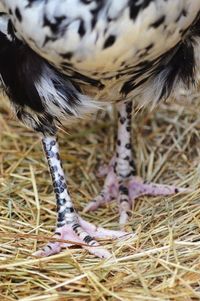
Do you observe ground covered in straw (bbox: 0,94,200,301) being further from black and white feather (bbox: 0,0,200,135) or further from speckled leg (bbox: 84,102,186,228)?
black and white feather (bbox: 0,0,200,135)

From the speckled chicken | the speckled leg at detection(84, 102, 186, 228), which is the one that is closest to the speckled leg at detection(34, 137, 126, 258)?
the speckled chicken

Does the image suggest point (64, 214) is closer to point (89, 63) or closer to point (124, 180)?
point (124, 180)

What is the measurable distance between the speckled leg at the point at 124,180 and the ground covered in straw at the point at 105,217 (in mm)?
27

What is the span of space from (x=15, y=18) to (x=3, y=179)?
26.1 inches

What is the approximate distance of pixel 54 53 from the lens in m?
1.59

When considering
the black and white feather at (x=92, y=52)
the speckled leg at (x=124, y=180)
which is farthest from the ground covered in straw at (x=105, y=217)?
the black and white feather at (x=92, y=52)

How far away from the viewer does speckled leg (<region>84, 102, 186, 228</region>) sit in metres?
2.06

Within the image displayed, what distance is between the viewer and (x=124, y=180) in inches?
84.0

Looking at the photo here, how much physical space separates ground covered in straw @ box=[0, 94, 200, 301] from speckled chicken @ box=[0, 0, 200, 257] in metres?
0.06

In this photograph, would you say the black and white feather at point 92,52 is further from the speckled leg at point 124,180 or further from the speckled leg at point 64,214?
the speckled leg at point 124,180

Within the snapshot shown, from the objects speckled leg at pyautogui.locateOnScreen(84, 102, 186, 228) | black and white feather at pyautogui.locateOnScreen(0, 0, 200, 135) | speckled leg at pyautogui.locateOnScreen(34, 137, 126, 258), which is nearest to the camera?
black and white feather at pyautogui.locateOnScreen(0, 0, 200, 135)

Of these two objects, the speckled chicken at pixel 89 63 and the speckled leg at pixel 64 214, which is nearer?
the speckled chicken at pixel 89 63

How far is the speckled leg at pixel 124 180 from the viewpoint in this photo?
2.06 meters

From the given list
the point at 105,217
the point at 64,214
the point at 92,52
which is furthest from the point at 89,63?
the point at 105,217
